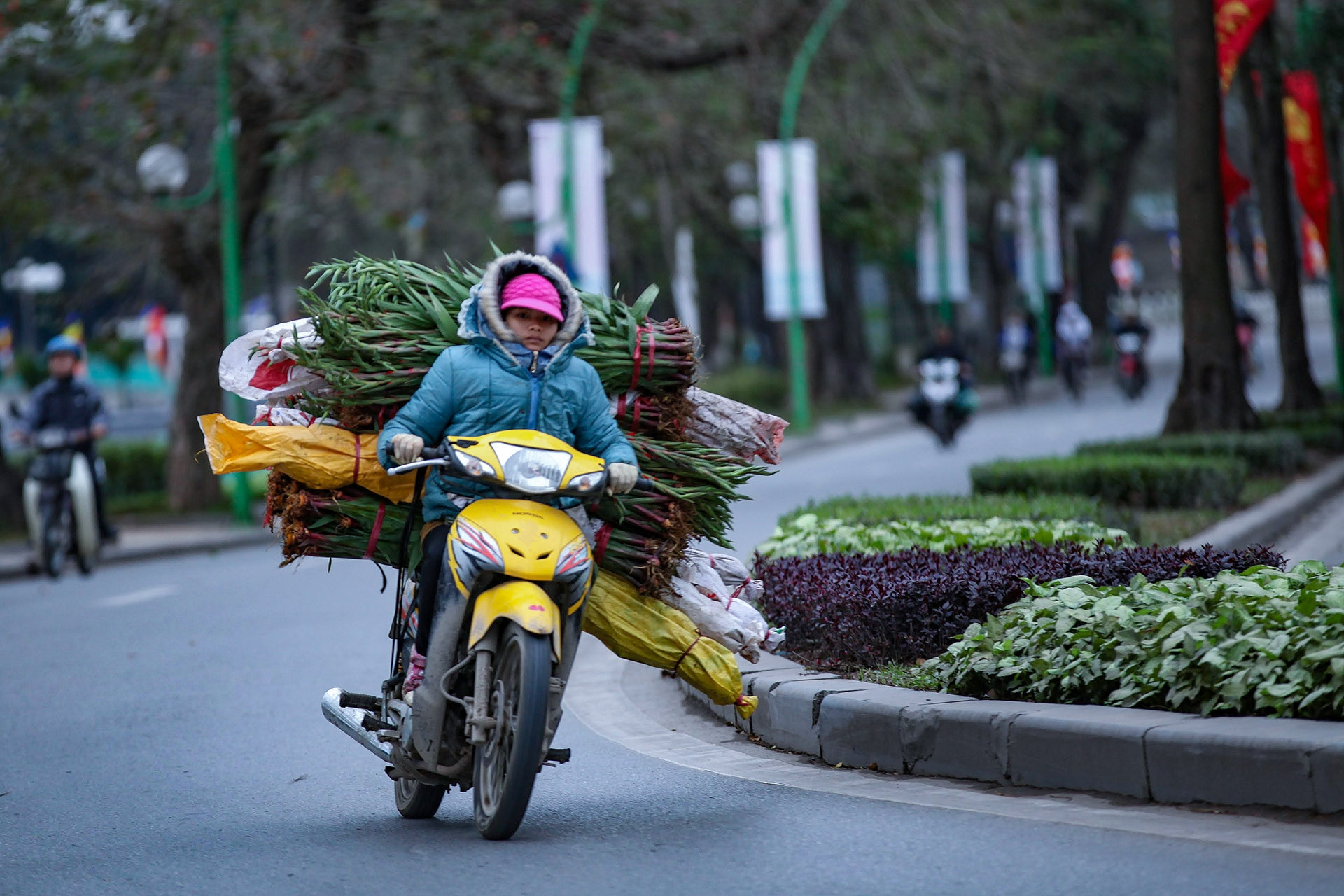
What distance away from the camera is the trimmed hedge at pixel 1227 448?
14.7 meters

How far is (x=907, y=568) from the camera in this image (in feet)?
25.2

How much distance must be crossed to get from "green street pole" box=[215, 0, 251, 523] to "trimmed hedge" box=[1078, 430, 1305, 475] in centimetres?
926

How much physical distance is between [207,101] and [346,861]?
60.9ft

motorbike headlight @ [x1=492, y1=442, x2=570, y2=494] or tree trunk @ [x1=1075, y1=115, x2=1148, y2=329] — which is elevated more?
tree trunk @ [x1=1075, y1=115, x2=1148, y2=329]

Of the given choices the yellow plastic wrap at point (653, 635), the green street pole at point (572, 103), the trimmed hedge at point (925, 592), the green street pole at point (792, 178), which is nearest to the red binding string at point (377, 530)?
the yellow plastic wrap at point (653, 635)

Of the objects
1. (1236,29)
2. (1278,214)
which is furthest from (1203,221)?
(1278,214)

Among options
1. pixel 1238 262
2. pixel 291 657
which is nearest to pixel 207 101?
pixel 291 657

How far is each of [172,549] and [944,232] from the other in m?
21.6

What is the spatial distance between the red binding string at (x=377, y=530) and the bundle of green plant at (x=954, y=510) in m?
4.16

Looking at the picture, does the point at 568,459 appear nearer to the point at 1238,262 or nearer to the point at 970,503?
the point at 970,503

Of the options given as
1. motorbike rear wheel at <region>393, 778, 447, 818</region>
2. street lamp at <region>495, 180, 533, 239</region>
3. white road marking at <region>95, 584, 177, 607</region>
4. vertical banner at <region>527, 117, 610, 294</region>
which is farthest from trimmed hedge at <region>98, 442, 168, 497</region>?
motorbike rear wheel at <region>393, 778, 447, 818</region>

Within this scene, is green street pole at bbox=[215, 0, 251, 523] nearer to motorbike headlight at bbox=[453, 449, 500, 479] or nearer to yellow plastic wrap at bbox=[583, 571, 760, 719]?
yellow plastic wrap at bbox=[583, 571, 760, 719]

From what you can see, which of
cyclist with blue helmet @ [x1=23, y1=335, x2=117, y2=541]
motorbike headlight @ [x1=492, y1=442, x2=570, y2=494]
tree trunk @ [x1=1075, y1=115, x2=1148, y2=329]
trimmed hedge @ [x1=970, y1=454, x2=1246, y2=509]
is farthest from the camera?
tree trunk @ [x1=1075, y1=115, x2=1148, y2=329]

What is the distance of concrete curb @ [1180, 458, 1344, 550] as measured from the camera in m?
11.1
